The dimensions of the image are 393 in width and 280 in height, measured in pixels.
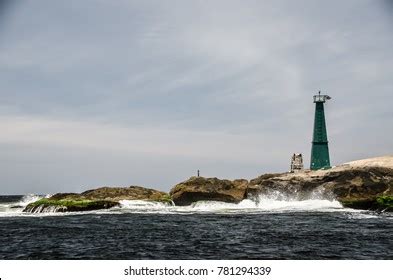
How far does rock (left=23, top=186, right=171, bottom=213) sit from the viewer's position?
69875mm

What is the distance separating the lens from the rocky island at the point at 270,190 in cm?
7138

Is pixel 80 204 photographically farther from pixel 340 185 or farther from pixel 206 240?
pixel 206 240

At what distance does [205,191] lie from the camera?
77312mm

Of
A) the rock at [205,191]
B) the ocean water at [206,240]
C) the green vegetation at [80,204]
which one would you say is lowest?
the ocean water at [206,240]

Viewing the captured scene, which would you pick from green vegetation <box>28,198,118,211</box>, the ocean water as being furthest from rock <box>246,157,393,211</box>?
the ocean water

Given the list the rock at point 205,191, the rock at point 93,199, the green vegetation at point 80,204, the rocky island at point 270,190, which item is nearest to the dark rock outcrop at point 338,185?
the rocky island at point 270,190

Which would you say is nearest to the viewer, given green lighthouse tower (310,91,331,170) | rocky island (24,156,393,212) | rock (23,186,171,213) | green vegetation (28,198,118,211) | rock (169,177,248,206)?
green vegetation (28,198,118,211)

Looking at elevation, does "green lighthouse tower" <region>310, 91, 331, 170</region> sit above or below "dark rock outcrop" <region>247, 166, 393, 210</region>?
above

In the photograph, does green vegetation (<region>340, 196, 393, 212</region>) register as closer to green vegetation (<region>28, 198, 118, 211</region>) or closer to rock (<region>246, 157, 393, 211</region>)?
rock (<region>246, 157, 393, 211</region>)

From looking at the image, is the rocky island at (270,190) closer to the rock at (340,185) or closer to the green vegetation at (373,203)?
the rock at (340,185)

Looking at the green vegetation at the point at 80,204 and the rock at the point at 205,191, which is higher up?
the rock at the point at 205,191

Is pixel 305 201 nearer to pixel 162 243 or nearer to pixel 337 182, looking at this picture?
pixel 337 182

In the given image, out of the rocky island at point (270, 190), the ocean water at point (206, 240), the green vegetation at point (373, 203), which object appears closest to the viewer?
the ocean water at point (206, 240)

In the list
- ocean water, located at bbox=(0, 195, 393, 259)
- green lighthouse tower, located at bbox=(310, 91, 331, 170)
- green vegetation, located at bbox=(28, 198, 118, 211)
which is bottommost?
ocean water, located at bbox=(0, 195, 393, 259)
